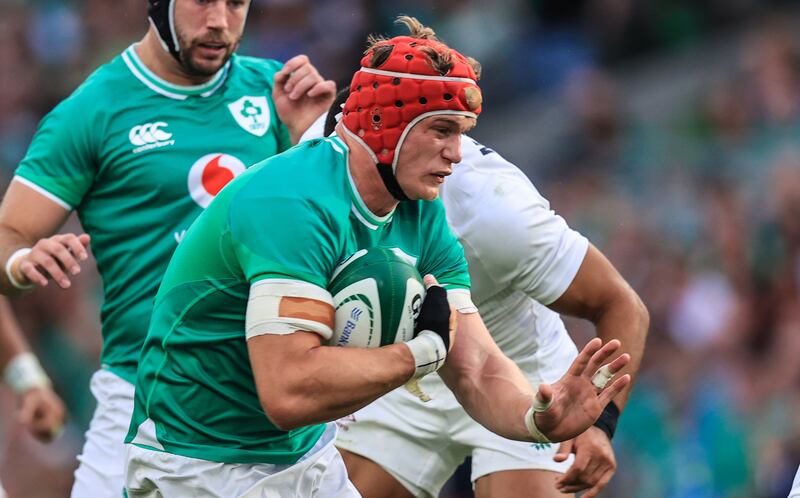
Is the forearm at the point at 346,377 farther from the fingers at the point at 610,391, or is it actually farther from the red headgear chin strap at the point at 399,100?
the fingers at the point at 610,391

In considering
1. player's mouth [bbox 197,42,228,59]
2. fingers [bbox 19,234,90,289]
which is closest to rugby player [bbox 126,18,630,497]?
fingers [bbox 19,234,90,289]

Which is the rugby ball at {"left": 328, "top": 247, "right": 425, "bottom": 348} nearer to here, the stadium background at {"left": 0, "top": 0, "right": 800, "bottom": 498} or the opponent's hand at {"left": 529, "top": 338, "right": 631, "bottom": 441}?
the opponent's hand at {"left": 529, "top": 338, "right": 631, "bottom": 441}

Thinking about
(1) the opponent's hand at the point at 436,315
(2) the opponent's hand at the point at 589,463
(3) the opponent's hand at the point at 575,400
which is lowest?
(2) the opponent's hand at the point at 589,463

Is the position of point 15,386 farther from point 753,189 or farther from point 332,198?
point 753,189

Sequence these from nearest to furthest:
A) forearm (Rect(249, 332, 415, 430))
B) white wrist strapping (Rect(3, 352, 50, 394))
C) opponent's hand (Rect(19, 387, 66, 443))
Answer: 1. forearm (Rect(249, 332, 415, 430))
2. opponent's hand (Rect(19, 387, 66, 443))
3. white wrist strapping (Rect(3, 352, 50, 394))

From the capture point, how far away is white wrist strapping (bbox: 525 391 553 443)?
480 centimetres

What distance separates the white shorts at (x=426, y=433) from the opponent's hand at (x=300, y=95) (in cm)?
122

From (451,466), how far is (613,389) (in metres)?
1.72

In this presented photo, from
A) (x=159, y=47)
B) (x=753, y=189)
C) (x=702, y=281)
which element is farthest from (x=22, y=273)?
(x=753, y=189)

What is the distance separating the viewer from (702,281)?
1080 cm

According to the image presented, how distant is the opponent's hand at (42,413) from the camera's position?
712 cm

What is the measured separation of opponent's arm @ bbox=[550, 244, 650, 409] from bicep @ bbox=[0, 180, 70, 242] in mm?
2074

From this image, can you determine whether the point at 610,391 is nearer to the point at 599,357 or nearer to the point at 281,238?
the point at 599,357

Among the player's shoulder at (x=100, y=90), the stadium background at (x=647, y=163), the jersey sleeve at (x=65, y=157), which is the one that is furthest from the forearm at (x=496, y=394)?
the stadium background at (x=647, y=163)
